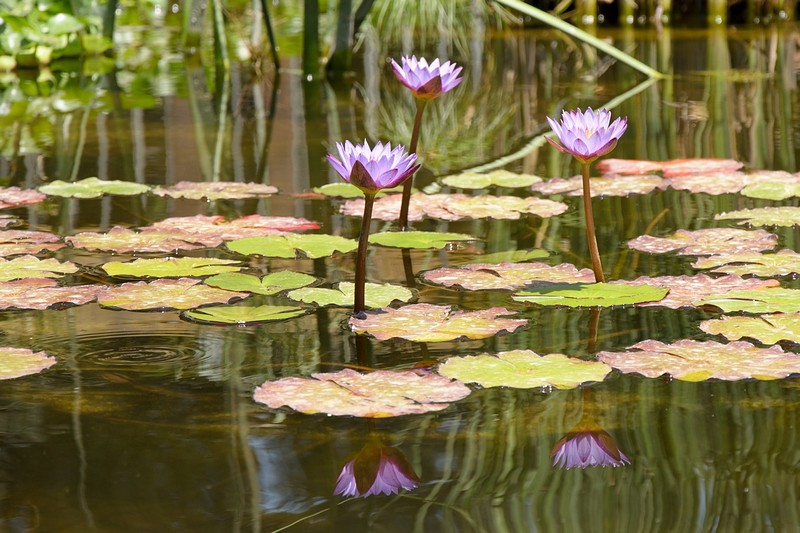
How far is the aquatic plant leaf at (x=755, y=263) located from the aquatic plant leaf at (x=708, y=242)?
40 mm

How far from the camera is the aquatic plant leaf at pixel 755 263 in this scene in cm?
172

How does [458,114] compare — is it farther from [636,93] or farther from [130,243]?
[130,243]

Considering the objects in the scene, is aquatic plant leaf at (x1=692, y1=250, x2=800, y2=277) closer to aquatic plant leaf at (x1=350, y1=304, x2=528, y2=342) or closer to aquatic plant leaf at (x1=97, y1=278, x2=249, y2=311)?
aquatic plant leaf at (x1=350, y1=304, x2=528, y2=342)

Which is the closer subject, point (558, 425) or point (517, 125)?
point (558, 425)

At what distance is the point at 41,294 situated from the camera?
163 cm

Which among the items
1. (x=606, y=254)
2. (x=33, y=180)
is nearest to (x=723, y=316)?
(x=606, y=254)

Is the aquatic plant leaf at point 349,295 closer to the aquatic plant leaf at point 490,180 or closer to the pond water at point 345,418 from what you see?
the pond water at point 345,418

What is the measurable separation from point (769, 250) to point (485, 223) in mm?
510

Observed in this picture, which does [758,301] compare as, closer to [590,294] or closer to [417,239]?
[590,294]

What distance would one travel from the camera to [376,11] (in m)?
5.42

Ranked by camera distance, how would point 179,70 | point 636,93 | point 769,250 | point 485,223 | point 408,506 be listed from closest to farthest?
point 408,506, point 769,250, point 485,223, point 636,93, point 179,70

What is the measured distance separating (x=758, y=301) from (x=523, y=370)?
415 millimetres

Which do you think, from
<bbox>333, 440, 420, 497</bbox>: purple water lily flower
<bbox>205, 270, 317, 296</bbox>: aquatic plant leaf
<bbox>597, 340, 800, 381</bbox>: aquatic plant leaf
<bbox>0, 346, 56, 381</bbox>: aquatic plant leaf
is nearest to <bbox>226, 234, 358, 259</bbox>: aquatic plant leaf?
<bbox>205, 270, 317, 296</bbox>: aquatic plant leaf

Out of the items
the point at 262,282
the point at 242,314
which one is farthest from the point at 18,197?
the point at 242,314
